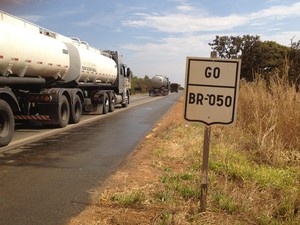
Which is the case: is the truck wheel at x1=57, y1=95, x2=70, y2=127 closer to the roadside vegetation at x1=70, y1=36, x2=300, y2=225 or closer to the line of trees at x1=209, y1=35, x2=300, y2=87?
the roadside vegetation at x1=70, y1=36, x2=300, y2=225

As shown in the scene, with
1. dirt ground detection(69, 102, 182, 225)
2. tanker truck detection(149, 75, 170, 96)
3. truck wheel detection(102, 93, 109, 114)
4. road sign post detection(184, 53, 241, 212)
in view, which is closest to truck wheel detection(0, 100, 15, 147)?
dirt ground detection(69, 102, 182, 225)

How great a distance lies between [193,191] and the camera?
18.3 ft

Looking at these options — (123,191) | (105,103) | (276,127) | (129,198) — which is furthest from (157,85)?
(129,198)

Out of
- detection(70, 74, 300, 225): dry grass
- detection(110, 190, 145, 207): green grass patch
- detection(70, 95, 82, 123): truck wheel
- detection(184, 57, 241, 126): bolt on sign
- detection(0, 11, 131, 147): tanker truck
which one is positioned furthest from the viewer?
detection(70, 95, 82, 123): truck wheel

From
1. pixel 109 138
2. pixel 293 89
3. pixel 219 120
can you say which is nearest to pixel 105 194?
pixel 219 120

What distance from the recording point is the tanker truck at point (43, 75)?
425 inches

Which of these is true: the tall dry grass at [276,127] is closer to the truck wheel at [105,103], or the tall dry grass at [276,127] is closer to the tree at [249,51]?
the truck wheel at [105,103]

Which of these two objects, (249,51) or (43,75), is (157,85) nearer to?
(249,51)

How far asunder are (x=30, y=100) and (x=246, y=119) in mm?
6951

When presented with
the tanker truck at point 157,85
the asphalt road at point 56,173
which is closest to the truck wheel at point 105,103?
the asphalt road at point 56,173

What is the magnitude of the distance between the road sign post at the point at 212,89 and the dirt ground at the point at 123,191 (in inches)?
31.1

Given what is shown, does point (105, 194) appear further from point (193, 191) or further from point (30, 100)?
point (30, 100)

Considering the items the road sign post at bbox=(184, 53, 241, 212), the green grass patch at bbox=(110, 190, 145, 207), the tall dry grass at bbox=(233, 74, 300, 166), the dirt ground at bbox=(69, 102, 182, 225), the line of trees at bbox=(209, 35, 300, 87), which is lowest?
the dirt ground at bbox=(69, 102, 182, 225)

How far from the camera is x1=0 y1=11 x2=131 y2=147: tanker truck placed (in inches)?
425
